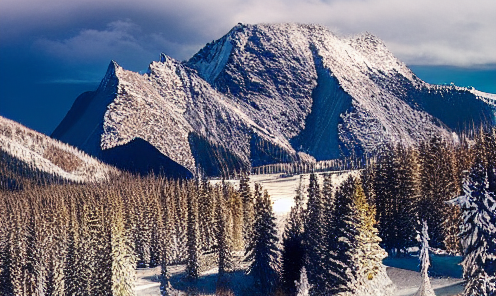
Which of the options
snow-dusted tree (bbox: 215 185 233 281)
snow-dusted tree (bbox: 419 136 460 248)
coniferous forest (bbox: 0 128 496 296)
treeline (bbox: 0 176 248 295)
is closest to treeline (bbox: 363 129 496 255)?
snow-dusted tree (bbox: 419 136 460 248)

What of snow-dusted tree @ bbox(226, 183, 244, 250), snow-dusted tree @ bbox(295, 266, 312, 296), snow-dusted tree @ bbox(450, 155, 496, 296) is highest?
snow-dusted tree @ bbox(450, 155, 496, 296)

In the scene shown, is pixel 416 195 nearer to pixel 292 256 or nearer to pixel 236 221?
pixel 292 256

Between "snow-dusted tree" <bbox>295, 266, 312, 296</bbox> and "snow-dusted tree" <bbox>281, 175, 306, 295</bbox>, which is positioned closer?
"snow-dusted tree" <bbox>295, 266, 312, 296</bbox>

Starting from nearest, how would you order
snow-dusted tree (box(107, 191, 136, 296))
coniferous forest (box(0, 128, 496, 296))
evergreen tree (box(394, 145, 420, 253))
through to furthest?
coniferous forest (box(0, 128, 496, 296)) → snow-dusted tree (box(107, 191, 136, 296)) → evergreen tree (box(394, 145, 420, 253))

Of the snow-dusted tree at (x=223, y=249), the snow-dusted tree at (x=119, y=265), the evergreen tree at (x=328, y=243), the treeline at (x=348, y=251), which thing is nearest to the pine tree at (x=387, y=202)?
the evergreen tree at (x=328, y=243)

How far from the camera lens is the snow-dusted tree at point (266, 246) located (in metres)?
71.3

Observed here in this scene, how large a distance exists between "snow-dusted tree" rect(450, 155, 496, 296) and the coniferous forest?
28.1 ft

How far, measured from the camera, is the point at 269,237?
71.4 m

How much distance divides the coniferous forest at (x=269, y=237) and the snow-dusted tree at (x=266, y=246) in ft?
0.49

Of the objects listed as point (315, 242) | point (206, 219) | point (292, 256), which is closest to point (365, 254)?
point (315, 242)

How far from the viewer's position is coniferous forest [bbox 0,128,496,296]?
158ft

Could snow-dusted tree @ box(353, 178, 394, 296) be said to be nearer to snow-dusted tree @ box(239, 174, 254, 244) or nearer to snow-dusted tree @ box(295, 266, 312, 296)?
snow-dusted tree @ box(295, 266, 312, 296)

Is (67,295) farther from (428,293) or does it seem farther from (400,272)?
(428,293)

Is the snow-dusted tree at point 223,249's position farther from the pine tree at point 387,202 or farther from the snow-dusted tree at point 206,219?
the pine tree at point 387,202
